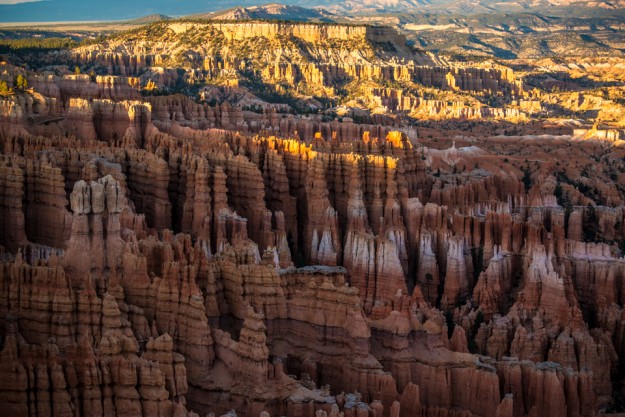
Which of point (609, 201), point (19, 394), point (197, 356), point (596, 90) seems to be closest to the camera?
point (19, 394)

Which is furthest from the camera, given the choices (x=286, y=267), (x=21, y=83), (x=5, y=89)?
(x=21, y=83)

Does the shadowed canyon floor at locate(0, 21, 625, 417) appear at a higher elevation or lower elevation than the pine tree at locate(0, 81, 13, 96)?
lower

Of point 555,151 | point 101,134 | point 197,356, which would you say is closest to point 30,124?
point 101,134

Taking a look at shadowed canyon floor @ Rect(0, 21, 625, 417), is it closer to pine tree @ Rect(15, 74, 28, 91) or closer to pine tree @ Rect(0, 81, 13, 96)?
pine tree @ Rect(15, 74, 28, 91)

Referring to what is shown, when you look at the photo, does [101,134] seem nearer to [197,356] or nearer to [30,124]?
[30,124]

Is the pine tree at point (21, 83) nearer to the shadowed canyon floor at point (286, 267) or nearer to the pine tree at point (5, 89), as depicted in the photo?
the shadowed canyon floor at point (286, 267)

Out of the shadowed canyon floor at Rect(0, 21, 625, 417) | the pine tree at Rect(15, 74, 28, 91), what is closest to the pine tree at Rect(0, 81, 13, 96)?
the shadowed canyon floor at Rect(0, 21, 625, 417)

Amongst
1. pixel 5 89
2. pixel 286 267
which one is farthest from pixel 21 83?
pixel 286 267

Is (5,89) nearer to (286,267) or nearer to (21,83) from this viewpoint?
(21,83)
